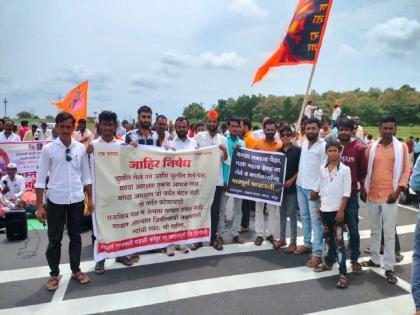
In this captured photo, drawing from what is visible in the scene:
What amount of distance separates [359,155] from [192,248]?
118 inches

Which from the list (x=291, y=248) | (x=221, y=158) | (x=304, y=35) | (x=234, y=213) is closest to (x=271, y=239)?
(x=291, y=248)

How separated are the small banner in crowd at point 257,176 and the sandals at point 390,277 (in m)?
1.84

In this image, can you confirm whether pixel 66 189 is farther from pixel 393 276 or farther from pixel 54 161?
pixel 393 276

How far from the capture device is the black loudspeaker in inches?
229

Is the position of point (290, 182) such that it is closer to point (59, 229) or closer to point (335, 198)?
point (335, 198)

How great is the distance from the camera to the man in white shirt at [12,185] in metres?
7.19

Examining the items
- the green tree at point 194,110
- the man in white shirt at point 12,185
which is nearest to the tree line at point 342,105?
the green tree at point 194,110

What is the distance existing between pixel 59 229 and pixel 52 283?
673mm

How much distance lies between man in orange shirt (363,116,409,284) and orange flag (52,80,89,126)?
8.38m

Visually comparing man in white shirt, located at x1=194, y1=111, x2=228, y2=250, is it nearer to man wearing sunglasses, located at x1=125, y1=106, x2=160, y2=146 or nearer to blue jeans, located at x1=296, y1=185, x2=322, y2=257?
man wearing sunglasses, located at x1=125, y1=106, x2=160, y2=146

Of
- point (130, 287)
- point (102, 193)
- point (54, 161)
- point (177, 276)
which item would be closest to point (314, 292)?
point (177, 276)

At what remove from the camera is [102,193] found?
4.62m

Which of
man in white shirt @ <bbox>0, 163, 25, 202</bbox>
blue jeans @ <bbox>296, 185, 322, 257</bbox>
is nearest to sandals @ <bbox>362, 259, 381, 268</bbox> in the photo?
blue jeans @ <bbox>296, 185, 322, 257</bbox>

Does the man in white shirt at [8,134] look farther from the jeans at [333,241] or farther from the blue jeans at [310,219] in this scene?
the jeans at [333,241]
